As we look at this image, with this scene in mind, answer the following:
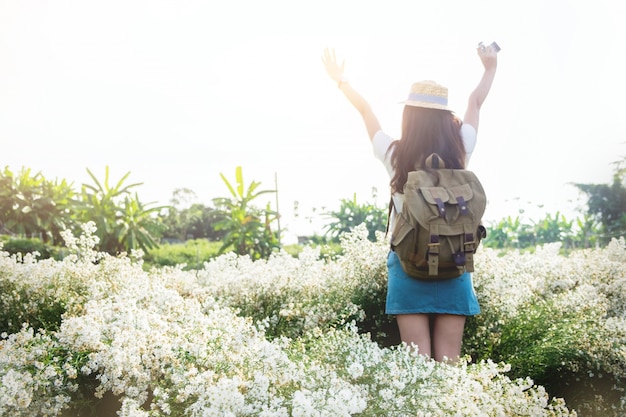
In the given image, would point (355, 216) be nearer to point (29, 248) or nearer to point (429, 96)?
point (29, 248)

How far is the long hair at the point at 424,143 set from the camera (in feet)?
11.2

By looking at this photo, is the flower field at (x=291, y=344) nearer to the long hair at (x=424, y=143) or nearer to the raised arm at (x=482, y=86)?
the long hair at (x=424, y=143)

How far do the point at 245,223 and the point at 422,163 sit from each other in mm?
11080

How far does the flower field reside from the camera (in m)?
2.65

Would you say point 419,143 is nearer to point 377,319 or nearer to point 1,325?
point 377,319

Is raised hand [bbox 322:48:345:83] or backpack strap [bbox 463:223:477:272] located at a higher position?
raised hand [bbox 322:48:345:83]

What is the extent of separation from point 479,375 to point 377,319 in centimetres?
178

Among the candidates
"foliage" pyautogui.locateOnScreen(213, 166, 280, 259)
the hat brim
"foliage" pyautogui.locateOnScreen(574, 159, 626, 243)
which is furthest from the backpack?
"foliage" pyautogui.locateOnScreen(574, 159, 626, 243)

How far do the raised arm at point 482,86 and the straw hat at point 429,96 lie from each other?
249 mm

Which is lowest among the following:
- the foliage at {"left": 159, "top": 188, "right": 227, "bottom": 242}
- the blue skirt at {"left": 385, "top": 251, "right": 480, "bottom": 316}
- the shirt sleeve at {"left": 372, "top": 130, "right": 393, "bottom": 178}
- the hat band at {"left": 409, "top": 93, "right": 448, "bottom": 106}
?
the foliage at {"left": 159, "top": 188, "right": 227, "bottom": 242}

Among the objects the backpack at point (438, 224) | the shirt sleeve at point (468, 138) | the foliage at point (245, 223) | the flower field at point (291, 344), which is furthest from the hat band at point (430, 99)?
the foliage at point (245, 223)

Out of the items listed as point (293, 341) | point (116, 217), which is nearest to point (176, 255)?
point (116, 217)

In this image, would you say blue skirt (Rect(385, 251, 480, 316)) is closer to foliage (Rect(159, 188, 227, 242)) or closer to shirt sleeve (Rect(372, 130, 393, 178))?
shirt sleeve (Rect(372, 130, 393, 178))

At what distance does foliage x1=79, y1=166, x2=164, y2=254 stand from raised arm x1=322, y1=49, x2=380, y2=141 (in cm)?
1198
